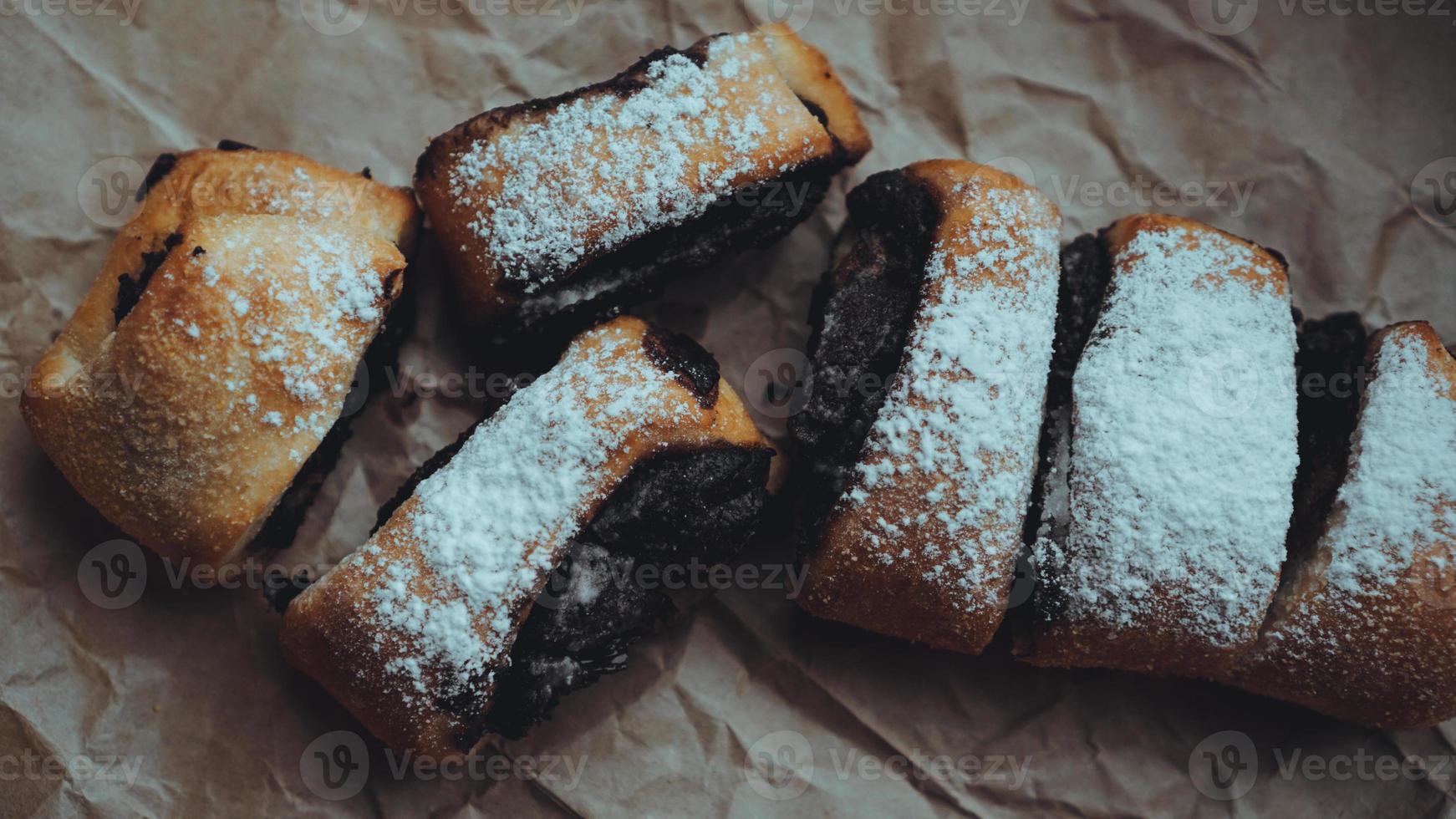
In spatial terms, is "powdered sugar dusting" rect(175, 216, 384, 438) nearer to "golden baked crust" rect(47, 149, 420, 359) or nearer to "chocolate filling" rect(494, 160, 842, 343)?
"golden baked crust" rect(47, 149, 420, 359)

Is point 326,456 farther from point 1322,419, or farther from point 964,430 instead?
point 1322,419

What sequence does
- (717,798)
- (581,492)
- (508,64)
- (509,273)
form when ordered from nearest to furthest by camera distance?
1. (581,492)
2. (509,273)
3. (717,798)
4. (508,64)

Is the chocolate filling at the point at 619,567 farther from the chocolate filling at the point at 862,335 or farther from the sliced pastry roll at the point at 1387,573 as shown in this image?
the sliced pastry roll at the point at 1387,573

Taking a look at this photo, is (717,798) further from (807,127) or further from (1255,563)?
(807,127)

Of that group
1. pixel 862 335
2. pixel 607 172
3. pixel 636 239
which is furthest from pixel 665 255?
pixel 862 335

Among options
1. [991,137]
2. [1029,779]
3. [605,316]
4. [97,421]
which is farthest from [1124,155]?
[97,421]

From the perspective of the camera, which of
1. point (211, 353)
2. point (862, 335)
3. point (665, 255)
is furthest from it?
point (665, 255)
